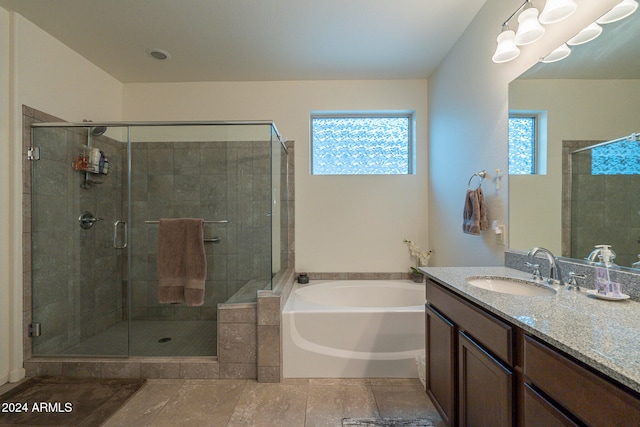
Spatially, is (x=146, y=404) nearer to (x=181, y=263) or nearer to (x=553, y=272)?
(x=181, y=263)

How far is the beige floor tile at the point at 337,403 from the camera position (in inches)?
60.5

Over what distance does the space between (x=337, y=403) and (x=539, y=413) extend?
1222 millimetres

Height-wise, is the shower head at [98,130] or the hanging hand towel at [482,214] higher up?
the shower head at [98,130]

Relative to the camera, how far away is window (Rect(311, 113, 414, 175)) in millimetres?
2955

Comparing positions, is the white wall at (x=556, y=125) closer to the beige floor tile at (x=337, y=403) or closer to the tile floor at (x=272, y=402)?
the tile floor at (x=272, y=402)

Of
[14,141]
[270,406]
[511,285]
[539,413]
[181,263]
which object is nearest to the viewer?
[539,413]

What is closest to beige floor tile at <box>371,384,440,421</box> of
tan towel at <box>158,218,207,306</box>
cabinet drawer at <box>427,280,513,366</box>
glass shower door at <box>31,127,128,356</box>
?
cabinet drawer at <box>427,280,513,366</box>

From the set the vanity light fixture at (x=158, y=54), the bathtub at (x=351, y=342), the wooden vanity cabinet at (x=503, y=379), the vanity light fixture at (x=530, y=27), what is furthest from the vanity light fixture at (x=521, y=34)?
the vanity light fixture at (x=158, y=54)

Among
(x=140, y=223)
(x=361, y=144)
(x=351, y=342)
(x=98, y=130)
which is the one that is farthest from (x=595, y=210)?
(x=98, y=130)

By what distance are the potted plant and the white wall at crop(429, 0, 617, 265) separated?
117mm

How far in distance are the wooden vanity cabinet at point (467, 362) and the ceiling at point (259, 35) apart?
185cm

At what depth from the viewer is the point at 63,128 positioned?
209cm

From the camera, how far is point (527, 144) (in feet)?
4.65

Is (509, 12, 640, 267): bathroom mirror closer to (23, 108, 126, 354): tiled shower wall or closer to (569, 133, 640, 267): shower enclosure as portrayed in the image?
(569, 133, 640, 267): shower enclosure
